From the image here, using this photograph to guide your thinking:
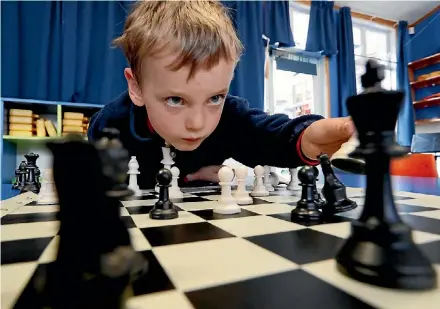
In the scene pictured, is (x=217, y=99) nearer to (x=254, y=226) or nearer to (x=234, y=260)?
(x=254, y=226)

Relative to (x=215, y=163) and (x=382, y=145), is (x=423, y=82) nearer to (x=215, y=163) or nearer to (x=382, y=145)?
(x=215, y=163)

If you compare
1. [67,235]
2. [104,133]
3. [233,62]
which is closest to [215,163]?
[233,62]

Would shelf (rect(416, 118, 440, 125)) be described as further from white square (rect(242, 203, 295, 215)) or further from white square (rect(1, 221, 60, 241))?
white square (rect(1, 221, 60, 241))

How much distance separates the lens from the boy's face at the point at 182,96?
0.78 m

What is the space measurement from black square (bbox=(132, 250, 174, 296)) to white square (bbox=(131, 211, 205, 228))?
28 centimetres

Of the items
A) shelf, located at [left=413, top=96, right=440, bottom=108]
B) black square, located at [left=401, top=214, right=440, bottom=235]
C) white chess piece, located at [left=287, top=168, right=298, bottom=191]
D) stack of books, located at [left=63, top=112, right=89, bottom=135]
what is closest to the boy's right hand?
white chess piece, located at [left=287, top=168, right=298, bottom=191]

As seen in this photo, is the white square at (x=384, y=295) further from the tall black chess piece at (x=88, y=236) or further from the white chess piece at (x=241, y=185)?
the white chess piece at (x=241, y=185)

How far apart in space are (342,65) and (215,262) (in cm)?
437

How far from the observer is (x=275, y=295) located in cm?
32

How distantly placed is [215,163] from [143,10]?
0.95m

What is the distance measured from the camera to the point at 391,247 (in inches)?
13.8

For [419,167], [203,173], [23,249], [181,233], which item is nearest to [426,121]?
[419,167]

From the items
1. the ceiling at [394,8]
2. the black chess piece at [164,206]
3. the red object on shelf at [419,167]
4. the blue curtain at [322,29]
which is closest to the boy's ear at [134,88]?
the black chess piece at [164,206]

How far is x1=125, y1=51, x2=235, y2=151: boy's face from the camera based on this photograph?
0.78 m
